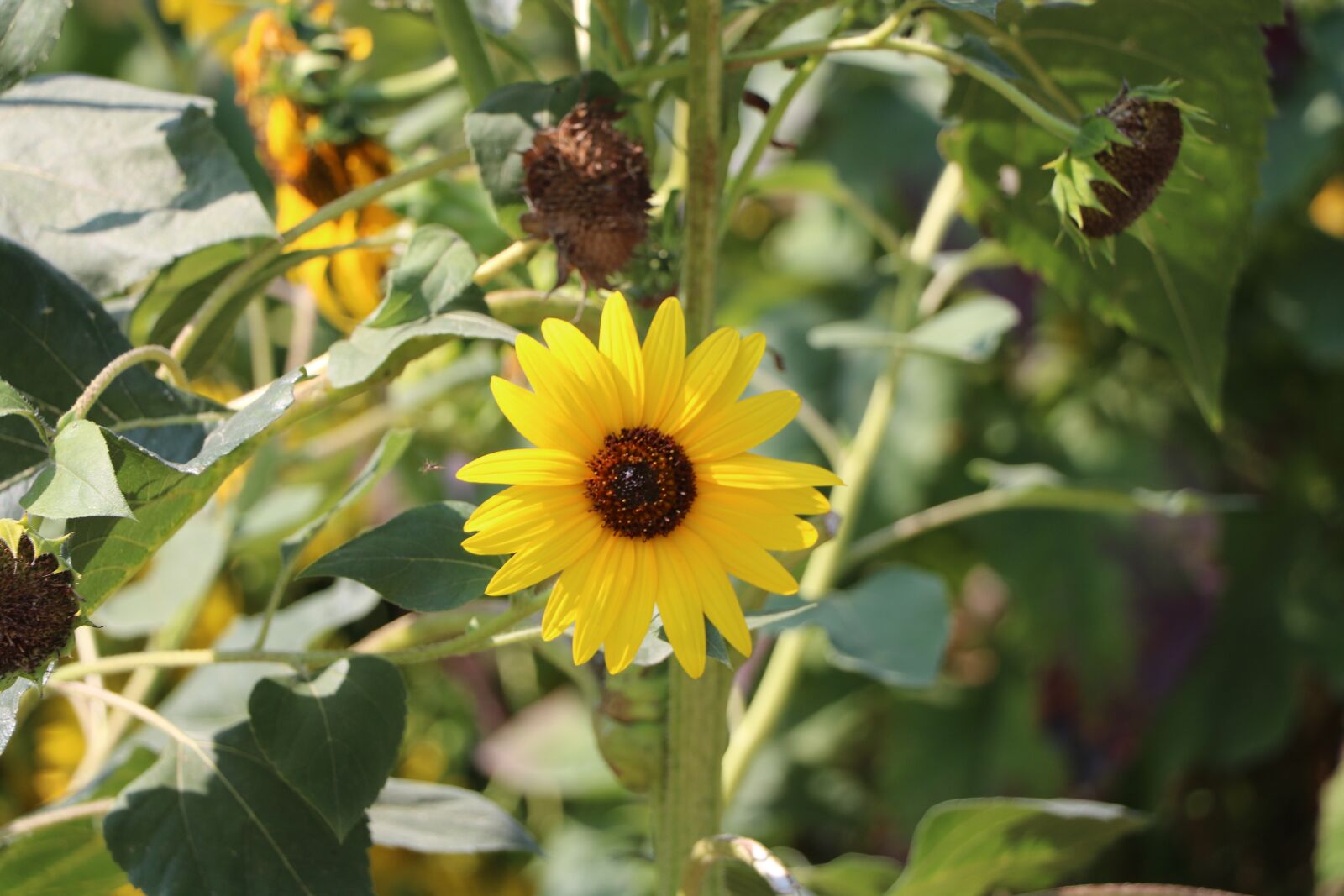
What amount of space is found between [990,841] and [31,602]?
34 cm

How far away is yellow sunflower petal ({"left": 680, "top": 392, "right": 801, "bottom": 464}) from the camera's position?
1.05 feet

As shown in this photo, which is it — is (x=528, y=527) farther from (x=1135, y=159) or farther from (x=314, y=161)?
(x=314, y=161)

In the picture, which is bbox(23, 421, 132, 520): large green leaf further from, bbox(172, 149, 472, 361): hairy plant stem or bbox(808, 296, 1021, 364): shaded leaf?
bbox(808, 296, 1021, 364): shaded leaf

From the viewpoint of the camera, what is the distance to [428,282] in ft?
1.13

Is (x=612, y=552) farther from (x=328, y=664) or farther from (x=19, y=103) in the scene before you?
(x=19, y=103)

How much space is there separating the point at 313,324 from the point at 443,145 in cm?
37

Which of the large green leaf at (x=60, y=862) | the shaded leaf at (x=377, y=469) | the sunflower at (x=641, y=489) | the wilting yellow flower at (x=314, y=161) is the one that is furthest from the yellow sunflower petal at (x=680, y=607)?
the wilting yellow flower at (x=314, y=161)

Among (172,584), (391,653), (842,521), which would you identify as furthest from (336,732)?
(172,584)

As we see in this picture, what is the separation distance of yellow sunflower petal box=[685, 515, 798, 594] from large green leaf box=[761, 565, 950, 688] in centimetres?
9

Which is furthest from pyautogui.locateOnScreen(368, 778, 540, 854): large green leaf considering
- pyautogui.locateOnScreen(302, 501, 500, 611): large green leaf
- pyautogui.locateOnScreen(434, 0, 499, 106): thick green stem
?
pyautogui.locateOnScreen(434, 0, 499, 106): thick green stem

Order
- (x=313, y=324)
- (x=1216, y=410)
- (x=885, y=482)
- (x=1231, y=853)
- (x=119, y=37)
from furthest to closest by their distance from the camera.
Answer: (x=119, y=37), (x=1231, y=853), (x=885, y=482), (x=313, y=324), (x=1216, y=410)

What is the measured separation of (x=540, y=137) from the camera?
36 centimetres

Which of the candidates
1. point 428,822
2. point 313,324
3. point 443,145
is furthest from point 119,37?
point 428,822

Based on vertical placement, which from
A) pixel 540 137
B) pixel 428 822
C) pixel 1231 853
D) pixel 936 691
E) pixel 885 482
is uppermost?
pixel 540 137
